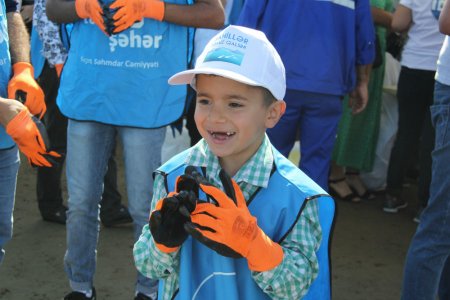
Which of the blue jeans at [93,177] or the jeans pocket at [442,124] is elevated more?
the jeans pocket at [442,124]

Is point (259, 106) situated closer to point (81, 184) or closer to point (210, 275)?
point (210, 275)

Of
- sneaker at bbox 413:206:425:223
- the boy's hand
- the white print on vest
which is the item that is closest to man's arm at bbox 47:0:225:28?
the white print on vest

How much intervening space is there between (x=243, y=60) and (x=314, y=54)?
1861 mm

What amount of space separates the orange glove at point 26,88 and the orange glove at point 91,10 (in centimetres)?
33

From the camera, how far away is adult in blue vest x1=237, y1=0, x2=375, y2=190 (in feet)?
12.3

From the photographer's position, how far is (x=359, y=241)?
4.62 m

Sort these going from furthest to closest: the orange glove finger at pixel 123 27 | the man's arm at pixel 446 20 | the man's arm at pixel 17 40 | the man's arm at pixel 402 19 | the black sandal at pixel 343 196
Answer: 1. the black sandal at pixel 343 196
2. the man's arm at pixel 402 19
3. the man's arm at pixel 17 40
4. the orange glove finger at pixel 123 27
5. the man's arm at pixel 446 20

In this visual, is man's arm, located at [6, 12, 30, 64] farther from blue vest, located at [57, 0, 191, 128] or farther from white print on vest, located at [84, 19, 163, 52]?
white print on vest, located at [84, 19, 163, 52]

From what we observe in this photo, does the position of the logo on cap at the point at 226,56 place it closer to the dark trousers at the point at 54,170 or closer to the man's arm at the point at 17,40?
the man's arm at the point at 17,40

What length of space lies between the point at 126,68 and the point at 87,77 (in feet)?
0.59

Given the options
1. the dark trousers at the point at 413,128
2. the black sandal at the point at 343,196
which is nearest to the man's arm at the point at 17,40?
the dark trousers at the point at 413,128

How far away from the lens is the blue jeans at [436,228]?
2.84 meters

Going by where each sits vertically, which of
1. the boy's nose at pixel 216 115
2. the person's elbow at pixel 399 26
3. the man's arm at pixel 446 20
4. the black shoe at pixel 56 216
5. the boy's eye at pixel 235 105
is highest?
the man's arm at pixel 446 20

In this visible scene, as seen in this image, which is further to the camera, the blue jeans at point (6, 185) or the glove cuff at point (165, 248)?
the blue jeans at point (6, 185)
